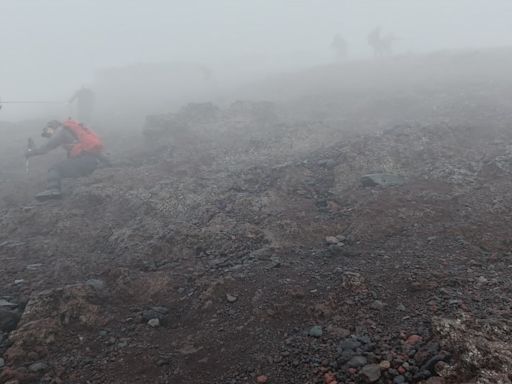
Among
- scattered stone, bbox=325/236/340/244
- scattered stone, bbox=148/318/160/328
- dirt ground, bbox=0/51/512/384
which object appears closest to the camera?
dirt ground, bbox=0/51/512/384

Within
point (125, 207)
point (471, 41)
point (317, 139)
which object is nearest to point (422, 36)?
point (471, 41)

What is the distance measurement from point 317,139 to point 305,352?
13116mm

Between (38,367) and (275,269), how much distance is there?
414cm

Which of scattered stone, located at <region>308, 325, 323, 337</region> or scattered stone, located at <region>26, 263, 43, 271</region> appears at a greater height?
scattered stone, located at <region>26, 263, 43, 271</region>

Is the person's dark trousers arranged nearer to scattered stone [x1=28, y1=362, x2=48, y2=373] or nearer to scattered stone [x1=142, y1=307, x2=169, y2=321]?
scattered stone [x1=142, y1=307, x2=169, y2=321]

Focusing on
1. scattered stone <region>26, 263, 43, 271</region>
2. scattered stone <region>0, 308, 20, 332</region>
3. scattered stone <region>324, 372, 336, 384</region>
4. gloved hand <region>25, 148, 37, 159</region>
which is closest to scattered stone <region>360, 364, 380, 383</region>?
scattered stone <region>324, 372, 336, 384</region>

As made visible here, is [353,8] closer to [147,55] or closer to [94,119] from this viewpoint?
[147,55]

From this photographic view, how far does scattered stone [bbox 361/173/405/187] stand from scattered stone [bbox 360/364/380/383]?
6806 mm

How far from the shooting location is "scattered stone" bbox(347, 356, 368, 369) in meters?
5.43

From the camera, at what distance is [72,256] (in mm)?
9727

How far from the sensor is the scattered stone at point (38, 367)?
5.96 metres

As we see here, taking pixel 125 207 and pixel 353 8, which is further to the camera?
pixel 353 8

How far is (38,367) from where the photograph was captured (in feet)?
19.7


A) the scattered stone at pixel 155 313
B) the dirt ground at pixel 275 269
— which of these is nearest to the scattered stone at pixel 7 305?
the dirt ground at pixel 275 269
